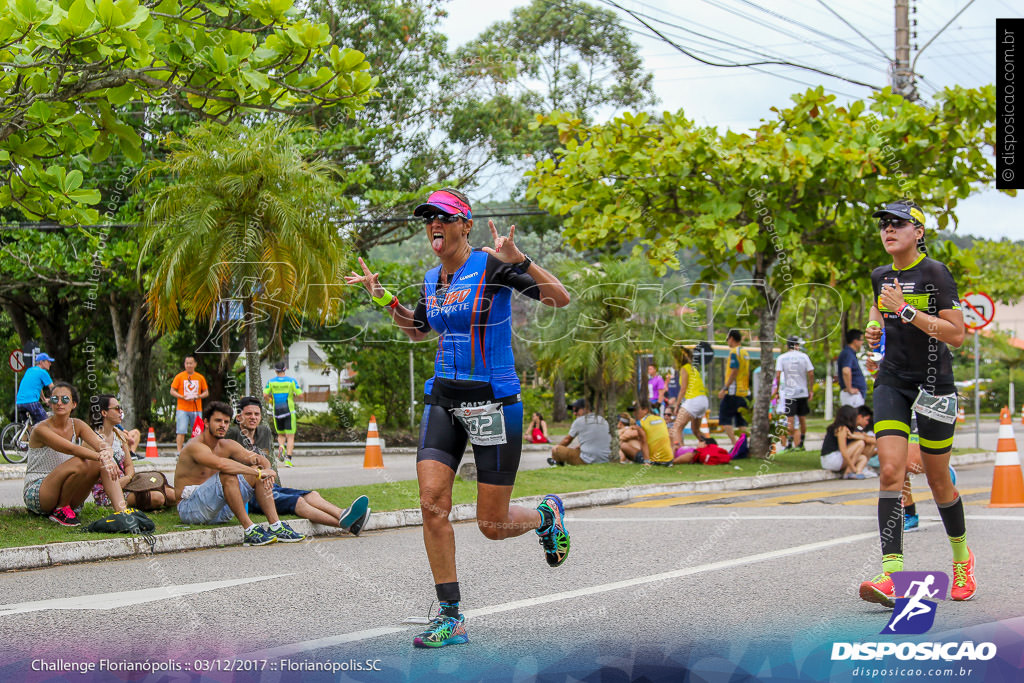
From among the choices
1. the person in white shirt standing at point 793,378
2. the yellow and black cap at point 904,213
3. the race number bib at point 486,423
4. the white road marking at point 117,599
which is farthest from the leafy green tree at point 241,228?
the person in white shirt standing at point 793,378

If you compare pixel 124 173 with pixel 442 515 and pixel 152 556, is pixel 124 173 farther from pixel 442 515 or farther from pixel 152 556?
pixel 442 515

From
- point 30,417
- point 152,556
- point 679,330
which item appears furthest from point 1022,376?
point 152,556

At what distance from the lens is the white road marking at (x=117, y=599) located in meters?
6.22

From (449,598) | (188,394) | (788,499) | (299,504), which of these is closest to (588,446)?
(788,499)

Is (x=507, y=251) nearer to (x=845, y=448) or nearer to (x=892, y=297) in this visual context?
(x=892, y=297)

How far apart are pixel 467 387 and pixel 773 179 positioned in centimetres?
1084

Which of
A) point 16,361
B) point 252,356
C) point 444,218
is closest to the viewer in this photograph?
point 444,218

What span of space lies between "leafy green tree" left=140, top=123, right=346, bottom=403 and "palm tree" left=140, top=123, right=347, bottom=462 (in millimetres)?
11

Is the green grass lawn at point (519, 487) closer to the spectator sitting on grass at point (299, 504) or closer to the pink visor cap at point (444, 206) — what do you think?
the spectator sitting on grass at point (299, 504)

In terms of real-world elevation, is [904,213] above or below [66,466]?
above

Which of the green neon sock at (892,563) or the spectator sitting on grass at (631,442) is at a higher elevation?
the green neon sock at (892,563)

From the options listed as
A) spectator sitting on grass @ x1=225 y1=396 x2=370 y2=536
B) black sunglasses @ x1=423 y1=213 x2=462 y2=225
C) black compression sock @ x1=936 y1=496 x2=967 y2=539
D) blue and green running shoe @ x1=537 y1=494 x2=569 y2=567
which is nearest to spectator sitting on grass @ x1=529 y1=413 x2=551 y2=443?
spectator sitting on grass @ x1=225 y1=396 x2=370 y2=536

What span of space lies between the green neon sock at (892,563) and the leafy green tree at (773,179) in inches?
373

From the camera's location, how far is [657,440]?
52.8 ft
